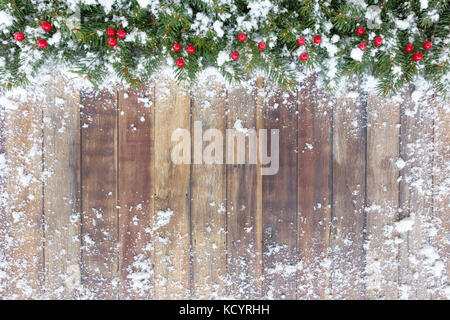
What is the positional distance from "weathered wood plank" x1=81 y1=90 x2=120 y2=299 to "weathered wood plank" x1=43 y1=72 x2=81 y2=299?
0.12ft

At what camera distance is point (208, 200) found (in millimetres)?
1262

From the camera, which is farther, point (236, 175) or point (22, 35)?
point (236, 175)

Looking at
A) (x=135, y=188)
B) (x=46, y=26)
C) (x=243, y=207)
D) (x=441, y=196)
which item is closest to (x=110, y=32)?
(x=46, y=26)

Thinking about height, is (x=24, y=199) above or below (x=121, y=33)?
below

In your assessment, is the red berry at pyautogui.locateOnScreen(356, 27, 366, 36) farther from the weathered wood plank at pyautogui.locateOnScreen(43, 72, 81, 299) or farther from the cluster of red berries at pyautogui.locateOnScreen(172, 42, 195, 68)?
the weathered wood plank at pyautogui.locateOnScreen(43, 72, 81, 299)

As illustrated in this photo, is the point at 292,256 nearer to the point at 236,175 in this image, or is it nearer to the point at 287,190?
the point at 287,190

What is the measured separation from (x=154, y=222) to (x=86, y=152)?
17.9 inches

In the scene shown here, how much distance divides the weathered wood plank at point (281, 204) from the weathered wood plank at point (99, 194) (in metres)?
0.71

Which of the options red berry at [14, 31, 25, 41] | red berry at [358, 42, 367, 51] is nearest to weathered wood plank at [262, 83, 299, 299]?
red berry at [358, 42, 367, 51]

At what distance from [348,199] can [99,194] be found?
118 cm

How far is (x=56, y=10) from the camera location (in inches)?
39.4

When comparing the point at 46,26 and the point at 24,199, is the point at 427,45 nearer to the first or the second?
the point at 46,26

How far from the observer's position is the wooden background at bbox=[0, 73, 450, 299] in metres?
1.24
